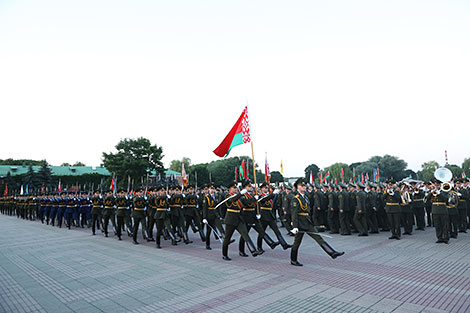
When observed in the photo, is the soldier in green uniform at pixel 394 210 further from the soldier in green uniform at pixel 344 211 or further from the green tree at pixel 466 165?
the green tree at pixel 466 165

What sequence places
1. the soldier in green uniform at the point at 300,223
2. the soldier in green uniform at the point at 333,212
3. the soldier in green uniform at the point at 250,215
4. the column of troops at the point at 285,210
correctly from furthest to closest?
the soldier in green uniform at the point at 333,212 < the soldier in green uniform at the point at 250,215 < the column of troops at the point at 285,210 < the soldier in green uniform at the point at 300,223

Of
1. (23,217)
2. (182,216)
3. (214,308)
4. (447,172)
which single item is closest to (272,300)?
(214,308)

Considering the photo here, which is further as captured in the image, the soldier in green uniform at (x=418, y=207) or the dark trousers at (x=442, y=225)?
the soldier in green uniform at (x=418, y=207)

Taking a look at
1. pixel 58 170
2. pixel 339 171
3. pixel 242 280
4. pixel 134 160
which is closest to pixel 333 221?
pixel 242 280

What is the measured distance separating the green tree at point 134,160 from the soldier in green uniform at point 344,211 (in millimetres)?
42228

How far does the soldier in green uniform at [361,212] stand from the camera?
11664 millimetres

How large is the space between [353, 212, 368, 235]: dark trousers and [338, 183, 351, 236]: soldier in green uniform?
45 centimetres

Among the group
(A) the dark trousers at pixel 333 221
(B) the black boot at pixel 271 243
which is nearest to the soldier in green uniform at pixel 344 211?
(A) the dark trousers at pixel 333 221

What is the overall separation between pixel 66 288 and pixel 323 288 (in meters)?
4.97

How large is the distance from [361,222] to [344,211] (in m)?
0.71

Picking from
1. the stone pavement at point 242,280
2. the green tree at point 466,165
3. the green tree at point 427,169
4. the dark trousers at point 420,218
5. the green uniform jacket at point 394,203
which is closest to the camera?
the stone pavement at point 242,280

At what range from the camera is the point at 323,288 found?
19.0 ft

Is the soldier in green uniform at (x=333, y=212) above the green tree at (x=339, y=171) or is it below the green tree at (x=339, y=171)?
below

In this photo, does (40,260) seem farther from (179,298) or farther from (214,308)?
(214,308)
